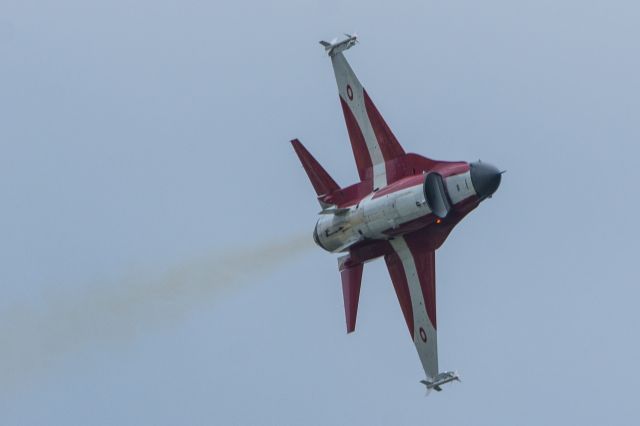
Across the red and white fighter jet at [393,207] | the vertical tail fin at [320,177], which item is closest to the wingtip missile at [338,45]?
the red and white fighter jet at [393,207]

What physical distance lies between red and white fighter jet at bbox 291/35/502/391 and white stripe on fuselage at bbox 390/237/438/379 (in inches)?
1.1

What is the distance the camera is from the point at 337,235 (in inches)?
2060

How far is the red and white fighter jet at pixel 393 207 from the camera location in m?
50.2

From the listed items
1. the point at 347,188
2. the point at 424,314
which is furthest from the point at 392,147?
the point at 424,314

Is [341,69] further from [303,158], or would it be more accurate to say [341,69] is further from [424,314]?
[424,314]

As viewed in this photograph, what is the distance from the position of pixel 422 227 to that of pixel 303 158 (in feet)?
14.0

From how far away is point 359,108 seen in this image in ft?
177

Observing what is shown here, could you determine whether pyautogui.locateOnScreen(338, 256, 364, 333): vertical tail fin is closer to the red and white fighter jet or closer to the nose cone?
the red and white fighter jet

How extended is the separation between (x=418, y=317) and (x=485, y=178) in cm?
650

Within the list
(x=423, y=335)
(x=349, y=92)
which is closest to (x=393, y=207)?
(x=349, y=92)

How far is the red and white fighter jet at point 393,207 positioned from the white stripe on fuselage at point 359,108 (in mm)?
29

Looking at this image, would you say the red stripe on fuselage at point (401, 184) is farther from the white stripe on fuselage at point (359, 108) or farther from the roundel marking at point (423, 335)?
the roundel marking at point (423, 335)

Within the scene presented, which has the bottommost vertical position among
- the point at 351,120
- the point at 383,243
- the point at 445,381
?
the point at 445,381

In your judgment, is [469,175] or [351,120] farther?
[351,120]
